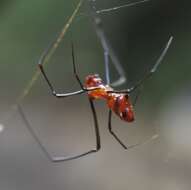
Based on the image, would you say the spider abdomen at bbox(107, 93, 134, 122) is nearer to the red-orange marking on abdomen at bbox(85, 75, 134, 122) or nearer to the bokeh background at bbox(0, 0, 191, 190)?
the red-orange marking on abdomen at bbox(85, 75, 134, 122)

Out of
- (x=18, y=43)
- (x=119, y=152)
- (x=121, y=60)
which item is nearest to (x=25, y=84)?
(x=18, y=43)

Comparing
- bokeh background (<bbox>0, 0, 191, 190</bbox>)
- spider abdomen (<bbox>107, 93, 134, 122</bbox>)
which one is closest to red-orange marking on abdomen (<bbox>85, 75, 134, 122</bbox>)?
spider abdomen (<bbox>107, 93, 134, 122</bbox>)

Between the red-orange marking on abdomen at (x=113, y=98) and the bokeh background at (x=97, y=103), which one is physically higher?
the red-orange marking on abdomen at (x=113, y=98)

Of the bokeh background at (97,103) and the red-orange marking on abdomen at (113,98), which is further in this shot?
the bokeh background at (97,103)

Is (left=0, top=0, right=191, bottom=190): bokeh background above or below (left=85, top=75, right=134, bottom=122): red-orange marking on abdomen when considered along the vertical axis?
below

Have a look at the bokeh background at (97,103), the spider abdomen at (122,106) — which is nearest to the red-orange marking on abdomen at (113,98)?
the spider abdomen at (122,106)

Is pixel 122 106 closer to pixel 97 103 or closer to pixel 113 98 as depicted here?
pixel 113 98

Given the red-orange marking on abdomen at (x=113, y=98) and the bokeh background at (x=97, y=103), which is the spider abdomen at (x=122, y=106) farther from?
the bokeh background at (x=97, y=103)

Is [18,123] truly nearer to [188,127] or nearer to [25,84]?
[25,84]
